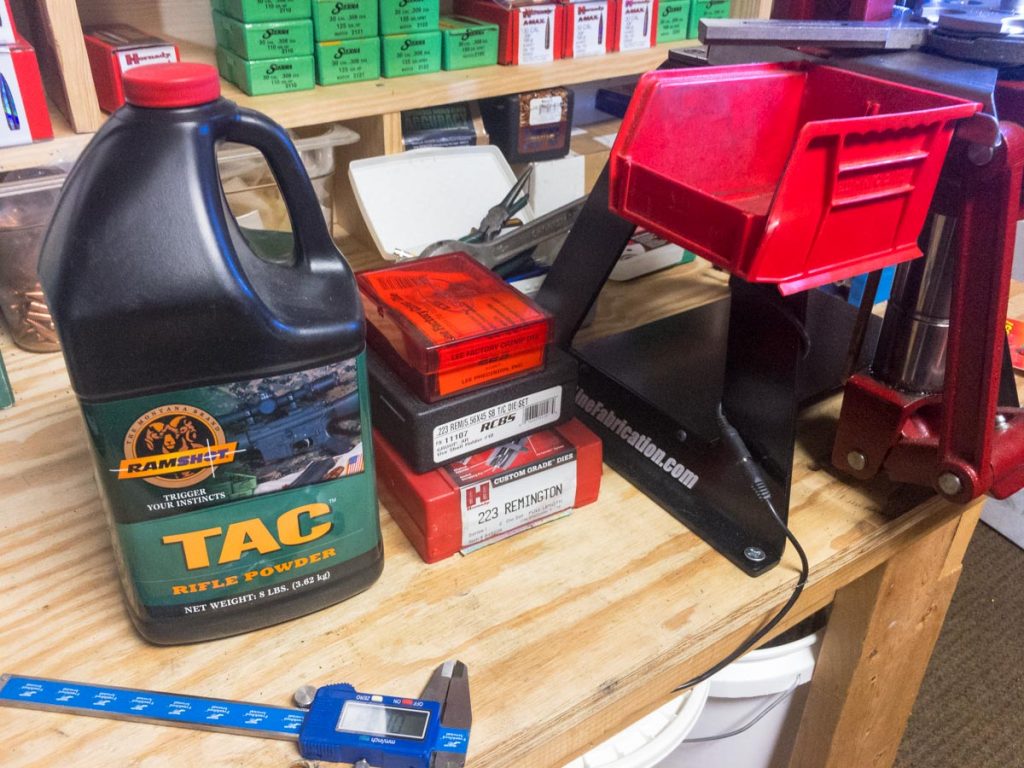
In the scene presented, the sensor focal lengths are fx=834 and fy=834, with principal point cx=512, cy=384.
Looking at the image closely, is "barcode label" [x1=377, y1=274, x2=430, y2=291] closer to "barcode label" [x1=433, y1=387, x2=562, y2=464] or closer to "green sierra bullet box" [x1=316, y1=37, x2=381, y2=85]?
"barcode label" [x1=433, y1=387, x2=562, y2=464]

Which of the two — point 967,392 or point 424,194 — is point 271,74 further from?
point 967,392

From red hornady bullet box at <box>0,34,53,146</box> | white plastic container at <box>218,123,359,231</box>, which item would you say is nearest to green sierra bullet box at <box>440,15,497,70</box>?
white plastic container at <box>218,123,359,231</box>

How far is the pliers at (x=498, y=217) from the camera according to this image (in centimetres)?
79

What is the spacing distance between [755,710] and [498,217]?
20.9 inches

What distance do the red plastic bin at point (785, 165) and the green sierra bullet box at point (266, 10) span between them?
18.5 inches

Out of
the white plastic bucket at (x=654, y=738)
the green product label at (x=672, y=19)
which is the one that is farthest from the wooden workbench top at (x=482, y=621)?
the green product label at (x=672, y=19)

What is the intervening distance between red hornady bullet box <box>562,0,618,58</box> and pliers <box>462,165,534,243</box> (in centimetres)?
21

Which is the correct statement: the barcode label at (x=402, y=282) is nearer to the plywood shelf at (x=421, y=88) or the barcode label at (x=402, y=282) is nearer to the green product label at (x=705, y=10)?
the plywood shelf at (x=421, y=88)

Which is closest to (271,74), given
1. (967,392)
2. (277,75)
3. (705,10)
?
(277,75)

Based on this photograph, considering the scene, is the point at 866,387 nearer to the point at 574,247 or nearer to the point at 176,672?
the point at 574,247

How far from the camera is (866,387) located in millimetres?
554

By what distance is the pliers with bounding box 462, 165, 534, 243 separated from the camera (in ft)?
2.59

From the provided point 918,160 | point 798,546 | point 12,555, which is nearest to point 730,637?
point 798,546

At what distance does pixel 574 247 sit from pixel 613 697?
1.11 ft
